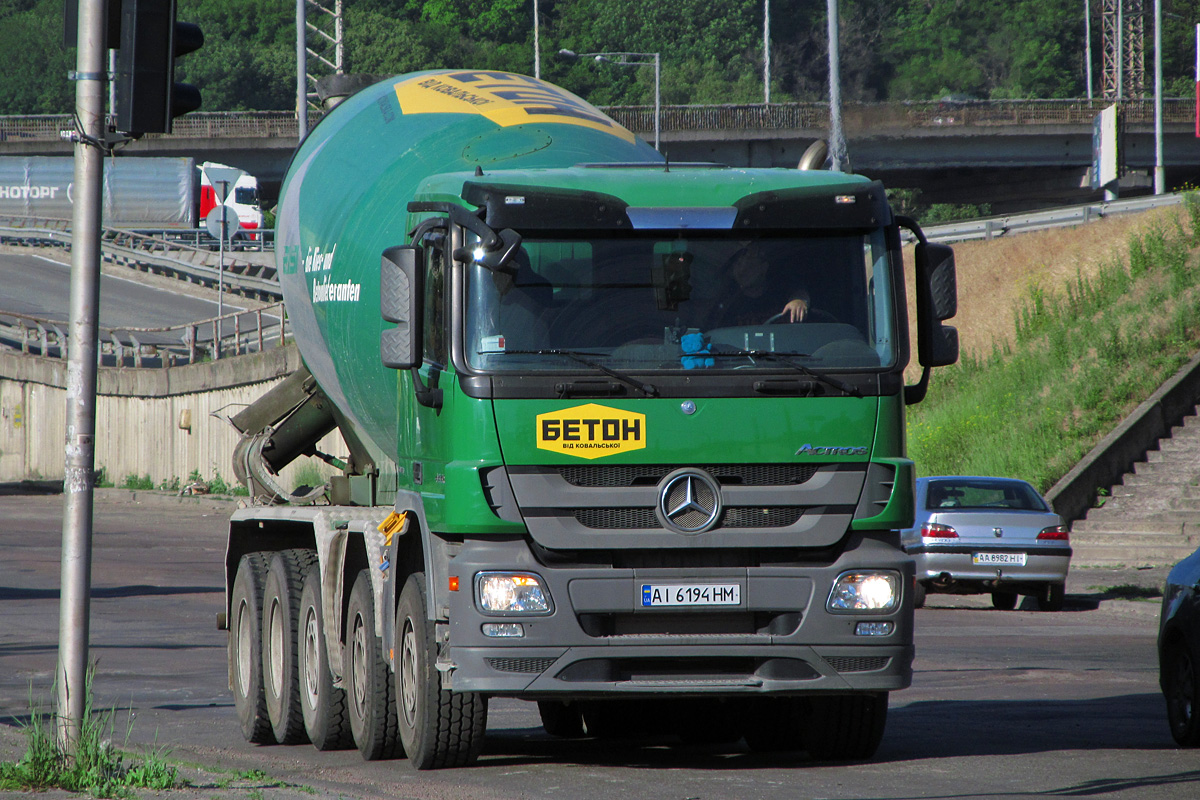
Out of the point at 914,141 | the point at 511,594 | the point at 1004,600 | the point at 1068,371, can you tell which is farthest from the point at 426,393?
the point at 914,141

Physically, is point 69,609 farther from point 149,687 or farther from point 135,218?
point 135,218

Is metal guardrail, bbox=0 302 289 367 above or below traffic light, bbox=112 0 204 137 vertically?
above

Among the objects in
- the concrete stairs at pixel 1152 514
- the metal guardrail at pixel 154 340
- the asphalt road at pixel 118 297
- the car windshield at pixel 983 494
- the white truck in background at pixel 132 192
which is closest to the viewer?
the car windshield at pixel 983 494

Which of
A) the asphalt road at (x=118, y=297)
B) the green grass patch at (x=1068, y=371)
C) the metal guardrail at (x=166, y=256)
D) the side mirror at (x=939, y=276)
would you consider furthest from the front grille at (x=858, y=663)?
the metal guardrail at (x=166, y=256)

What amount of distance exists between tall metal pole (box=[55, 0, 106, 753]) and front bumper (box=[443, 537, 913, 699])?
1.65 m

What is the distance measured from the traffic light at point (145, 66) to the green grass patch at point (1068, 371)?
20.8m

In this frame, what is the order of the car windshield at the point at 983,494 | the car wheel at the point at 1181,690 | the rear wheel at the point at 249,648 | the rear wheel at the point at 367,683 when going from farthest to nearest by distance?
the car windshield at the point at 983,494 → the rear wheel at the point at 249,648 → the car wheel at the point at 1181,690 → the rear wheel at the point at 367,683

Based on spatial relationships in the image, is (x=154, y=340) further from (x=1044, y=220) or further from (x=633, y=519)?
(x=633, y=519)

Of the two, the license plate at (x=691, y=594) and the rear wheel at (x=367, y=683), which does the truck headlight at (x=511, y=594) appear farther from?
the rear wheel at (x=367, y=683)

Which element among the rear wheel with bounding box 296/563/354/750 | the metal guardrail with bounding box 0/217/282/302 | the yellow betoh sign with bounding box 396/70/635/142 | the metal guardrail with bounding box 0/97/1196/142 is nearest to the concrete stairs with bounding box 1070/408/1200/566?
the yellow betoh sign with bounding box 396/70/635/142

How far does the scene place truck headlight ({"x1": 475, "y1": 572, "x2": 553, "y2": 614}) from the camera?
7.77 meters

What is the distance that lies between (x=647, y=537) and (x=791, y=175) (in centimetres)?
191

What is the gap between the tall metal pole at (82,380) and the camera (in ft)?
25.2

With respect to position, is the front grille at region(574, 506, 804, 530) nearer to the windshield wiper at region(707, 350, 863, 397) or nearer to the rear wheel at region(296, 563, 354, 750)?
the windshield wiper at region(707, 350, 863, 397)
